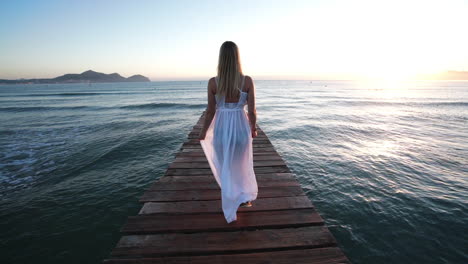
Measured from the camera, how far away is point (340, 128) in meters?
16.1

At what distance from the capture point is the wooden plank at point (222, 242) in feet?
8.89

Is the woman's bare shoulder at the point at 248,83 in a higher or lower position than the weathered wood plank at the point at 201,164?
higher

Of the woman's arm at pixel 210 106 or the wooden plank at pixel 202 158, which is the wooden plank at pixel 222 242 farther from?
the wooden plank at pixel 202 158

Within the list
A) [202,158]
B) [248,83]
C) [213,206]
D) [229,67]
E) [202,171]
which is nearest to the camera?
[229,67]

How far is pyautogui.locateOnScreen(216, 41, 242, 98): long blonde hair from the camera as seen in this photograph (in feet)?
9.15

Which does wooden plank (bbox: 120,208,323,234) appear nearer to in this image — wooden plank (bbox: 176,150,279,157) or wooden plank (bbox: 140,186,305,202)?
wooden plank (bbox: 140,186,305,202)

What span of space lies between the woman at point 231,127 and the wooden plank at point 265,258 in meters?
0.65

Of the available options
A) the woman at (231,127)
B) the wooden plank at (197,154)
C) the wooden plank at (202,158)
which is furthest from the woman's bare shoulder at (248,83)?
the wooden plank at (197,154)

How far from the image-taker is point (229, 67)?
279 cm

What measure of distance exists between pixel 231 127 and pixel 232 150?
35 cm

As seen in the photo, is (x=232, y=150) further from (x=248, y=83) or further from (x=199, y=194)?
(x=199, y=194)

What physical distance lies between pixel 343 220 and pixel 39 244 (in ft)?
24.3

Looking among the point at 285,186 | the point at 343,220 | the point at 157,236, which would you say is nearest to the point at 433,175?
the point at 343,220

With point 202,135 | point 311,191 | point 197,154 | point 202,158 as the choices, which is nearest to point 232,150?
point 202,135
